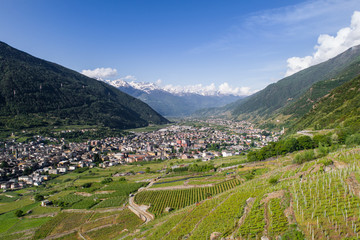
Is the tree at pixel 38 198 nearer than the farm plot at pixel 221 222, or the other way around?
the farm plot at pixel 221 222

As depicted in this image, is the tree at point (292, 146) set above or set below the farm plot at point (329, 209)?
below

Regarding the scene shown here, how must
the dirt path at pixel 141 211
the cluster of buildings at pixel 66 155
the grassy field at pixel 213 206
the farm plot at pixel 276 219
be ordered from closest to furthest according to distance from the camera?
the farm plot at pixel 276 219
the grassy field at pixel 213 206
the dirt path at pixel 141 211
the cluster of buildings at pixel 66 155

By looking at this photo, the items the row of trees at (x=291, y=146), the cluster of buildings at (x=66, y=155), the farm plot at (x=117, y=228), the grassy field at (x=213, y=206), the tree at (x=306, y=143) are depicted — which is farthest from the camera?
the cluster of buildings at (x=66, y=155)

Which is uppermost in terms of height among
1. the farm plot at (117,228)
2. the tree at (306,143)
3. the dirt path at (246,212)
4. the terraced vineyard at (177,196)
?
the tree at (306,143)

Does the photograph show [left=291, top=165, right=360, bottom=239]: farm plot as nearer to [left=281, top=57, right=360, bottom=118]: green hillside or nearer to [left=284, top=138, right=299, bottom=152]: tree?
[left=284, top=138, right=299, bottom=152]: tree

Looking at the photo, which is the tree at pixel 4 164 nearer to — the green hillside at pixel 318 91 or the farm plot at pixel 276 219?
the farm plot at pixel 276 219

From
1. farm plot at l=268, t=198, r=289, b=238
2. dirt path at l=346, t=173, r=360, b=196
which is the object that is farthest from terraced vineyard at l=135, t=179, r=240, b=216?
dirt path at l=346, t=173, r=360, b=196

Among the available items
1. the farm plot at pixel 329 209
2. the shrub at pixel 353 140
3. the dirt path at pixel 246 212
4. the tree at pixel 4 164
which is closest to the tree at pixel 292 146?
the shrub at pixel 353 140

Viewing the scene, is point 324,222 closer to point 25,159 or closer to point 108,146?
point 25,159

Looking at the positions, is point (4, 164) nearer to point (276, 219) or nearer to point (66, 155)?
point (66, 155)
